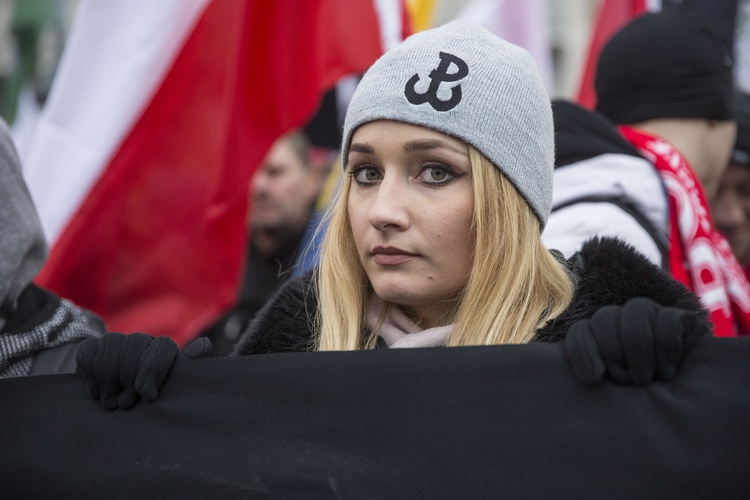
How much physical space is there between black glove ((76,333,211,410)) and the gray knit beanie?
0.65 m

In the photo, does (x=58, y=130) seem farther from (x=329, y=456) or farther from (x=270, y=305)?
(x=329, y=456)

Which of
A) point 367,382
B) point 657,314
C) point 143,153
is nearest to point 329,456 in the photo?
point 367,382

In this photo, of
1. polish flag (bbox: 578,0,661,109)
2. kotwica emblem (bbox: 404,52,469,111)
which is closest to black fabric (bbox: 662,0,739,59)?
polish flag (bbox: 578,0,661,109)

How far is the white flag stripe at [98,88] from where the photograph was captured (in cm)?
431

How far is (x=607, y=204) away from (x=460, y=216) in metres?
0.95

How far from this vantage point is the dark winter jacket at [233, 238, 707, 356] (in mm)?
2168

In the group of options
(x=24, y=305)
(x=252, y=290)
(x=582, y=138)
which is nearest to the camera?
(x=24, y=305)

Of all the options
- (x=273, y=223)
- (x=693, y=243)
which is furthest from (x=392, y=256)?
(x=273, y=223)

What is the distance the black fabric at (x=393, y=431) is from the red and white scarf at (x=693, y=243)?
1367 mm

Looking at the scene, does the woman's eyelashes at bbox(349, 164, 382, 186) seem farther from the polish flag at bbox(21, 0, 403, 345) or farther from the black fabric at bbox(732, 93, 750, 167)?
the black fabric at bbox(732, 93, 750, 167)

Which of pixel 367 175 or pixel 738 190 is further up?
pixel 367 175

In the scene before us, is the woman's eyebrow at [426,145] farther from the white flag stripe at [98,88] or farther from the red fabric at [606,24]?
the red fabric at [606,24]

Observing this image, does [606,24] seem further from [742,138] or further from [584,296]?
[584,296]

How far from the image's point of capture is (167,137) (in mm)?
4391
